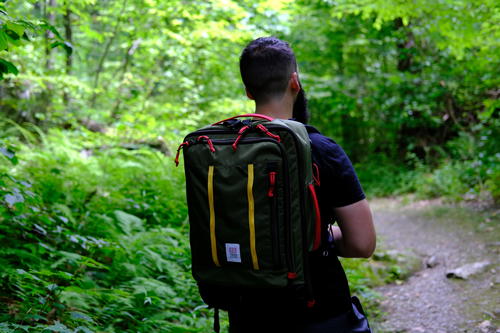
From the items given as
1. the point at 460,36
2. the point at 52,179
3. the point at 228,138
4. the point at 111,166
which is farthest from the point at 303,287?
the point at 460,36

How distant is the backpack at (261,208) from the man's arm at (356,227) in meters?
0.10

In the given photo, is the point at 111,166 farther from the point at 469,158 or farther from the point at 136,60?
the point at 469,158

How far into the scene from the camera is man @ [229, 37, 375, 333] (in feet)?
5.14

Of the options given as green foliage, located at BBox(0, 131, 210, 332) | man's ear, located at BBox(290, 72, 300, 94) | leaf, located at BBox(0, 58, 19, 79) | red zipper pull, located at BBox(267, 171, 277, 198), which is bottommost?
green foliage, located at BBox(0, 131, 210, 332)

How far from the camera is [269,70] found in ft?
5.65

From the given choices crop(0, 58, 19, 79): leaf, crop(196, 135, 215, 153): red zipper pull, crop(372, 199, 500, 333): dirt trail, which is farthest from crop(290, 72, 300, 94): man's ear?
crop(372, 199, 500, 333): dirt trail

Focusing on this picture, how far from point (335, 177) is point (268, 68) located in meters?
0.51

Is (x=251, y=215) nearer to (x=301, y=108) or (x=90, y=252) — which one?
(x=301, y=108)

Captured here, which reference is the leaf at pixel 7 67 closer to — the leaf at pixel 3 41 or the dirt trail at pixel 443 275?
the leaf at pixel 3 41

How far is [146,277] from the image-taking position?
12.8 ft

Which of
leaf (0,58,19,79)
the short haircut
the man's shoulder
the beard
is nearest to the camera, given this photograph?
the man's shoulder

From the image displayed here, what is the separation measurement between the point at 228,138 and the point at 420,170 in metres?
13.0

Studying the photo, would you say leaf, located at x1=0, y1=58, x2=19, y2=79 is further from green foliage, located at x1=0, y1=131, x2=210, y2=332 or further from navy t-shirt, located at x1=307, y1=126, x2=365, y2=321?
navy t-shirt, located at x1=307, y1=126, x2=365, y2=321

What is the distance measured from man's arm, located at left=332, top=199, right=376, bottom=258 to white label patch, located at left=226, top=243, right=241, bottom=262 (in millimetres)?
380
